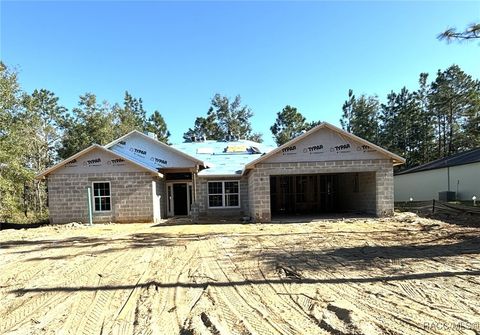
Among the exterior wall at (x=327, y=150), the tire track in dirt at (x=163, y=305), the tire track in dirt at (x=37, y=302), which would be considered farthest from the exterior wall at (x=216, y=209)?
the tire track in dirt at (x=37, y=302)

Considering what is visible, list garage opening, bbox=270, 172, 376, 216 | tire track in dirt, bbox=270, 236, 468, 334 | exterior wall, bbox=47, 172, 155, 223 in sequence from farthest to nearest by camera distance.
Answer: garage opening, bbox=270, 172, 376, 216, exterior wall, bbox=47, 172, 155, 223, tire track in dirt, bbox=270, 236, 468, 334

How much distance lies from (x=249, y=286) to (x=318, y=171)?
11.9 meters

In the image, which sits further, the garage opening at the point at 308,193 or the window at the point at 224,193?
the garage opening at the point at 308,193

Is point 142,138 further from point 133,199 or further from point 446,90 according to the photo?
point 446,90

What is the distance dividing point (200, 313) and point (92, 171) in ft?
54.0

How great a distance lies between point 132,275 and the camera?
24.3ft

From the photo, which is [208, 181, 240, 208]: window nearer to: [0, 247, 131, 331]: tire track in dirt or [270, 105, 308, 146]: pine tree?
[0, 247, 131, 331]: tire track in dirt

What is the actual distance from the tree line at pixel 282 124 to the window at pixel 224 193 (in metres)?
15.1

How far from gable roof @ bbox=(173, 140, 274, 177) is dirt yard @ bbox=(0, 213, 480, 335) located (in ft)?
33.4

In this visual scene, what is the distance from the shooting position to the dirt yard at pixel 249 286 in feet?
15.0

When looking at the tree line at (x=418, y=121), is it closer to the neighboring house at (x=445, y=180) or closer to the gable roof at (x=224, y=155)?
the neighboring house at (x=445, y=180)

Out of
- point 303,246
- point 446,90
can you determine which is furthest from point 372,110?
point 303,246

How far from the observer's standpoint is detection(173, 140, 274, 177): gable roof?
21.9 m

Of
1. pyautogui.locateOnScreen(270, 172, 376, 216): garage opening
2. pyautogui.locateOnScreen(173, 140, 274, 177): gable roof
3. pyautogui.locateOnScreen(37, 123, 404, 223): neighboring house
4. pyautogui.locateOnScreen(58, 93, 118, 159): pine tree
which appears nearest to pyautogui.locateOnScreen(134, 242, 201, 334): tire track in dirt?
pyautogui.locateOnScreen(37, 123, 404, 223): neighboring house
